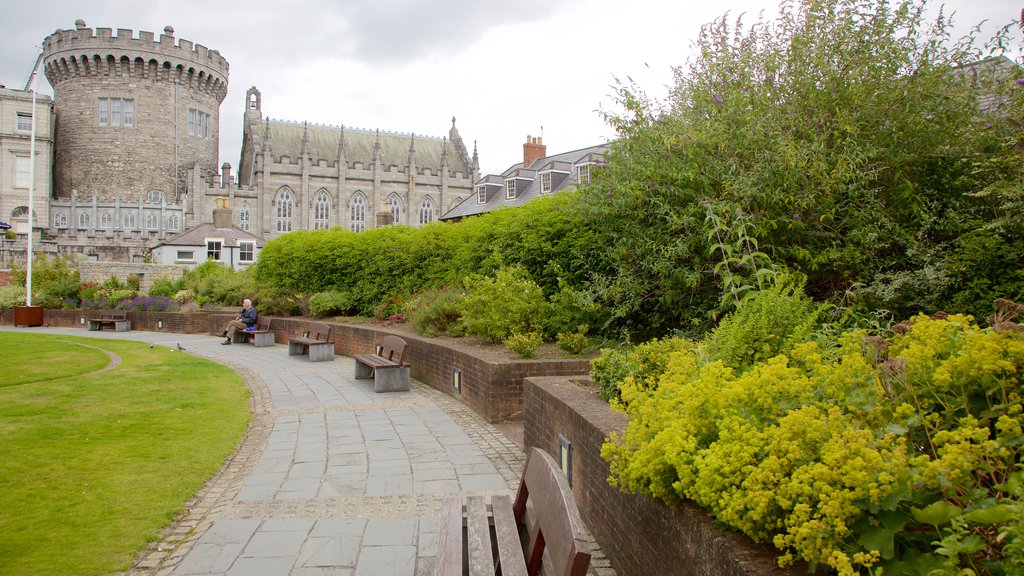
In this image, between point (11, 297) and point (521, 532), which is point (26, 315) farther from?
point (521, 532)

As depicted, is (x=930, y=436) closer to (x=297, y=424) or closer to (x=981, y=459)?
(x=981, y=459)

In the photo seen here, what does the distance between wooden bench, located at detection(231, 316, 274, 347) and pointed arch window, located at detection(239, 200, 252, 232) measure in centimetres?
4507

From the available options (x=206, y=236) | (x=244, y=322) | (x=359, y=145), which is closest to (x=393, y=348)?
(x=244, y=322)

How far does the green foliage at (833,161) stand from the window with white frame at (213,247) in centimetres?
3419

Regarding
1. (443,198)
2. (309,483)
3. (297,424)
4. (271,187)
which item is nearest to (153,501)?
(309,483)

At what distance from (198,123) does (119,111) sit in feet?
21.7

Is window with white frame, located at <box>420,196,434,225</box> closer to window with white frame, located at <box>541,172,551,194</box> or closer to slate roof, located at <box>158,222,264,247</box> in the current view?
slate roof, located at <box>158,222,264,247</box>

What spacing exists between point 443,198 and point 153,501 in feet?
211

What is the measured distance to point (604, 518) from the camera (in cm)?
412

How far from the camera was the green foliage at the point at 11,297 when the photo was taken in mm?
25653

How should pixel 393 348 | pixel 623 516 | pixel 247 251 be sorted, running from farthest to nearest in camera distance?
pixel 247 251
pixel 393 348
pixel 623 516

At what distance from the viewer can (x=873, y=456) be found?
6.14 feet

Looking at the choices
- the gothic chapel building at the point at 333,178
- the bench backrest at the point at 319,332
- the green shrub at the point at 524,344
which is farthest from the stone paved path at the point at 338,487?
the gothic chapel building at the point at 333,178

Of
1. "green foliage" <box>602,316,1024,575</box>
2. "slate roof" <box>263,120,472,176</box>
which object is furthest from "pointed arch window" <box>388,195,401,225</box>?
"green foliage" <box>602,316,1024,575</box>
